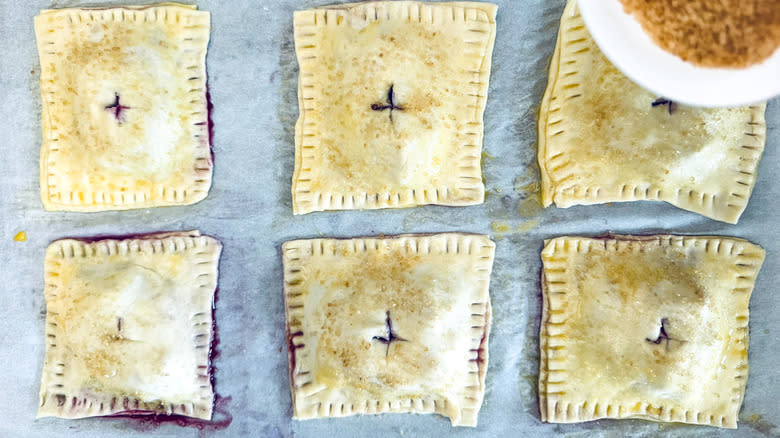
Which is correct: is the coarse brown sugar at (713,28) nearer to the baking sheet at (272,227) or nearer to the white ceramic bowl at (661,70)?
the white ceramic bowl at (661,70)

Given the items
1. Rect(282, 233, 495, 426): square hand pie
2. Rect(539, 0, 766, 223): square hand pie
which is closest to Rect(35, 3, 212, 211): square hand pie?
Rect(282, 233, 495, 426): square hand pie

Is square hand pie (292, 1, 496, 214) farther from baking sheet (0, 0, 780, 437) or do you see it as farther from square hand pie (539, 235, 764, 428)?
square hand pie (539, 235, 764, 428)

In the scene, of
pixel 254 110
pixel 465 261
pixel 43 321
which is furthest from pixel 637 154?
pixel 43 321

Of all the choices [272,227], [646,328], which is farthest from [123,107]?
[646,328]

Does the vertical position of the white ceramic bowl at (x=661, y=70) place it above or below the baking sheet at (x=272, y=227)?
above

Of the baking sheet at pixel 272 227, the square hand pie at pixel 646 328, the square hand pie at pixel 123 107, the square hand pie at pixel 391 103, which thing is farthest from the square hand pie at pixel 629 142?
the square hand pie at pixel 123 107

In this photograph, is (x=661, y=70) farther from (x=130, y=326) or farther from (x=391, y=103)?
(x=130, y=326)

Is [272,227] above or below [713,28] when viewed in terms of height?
below
